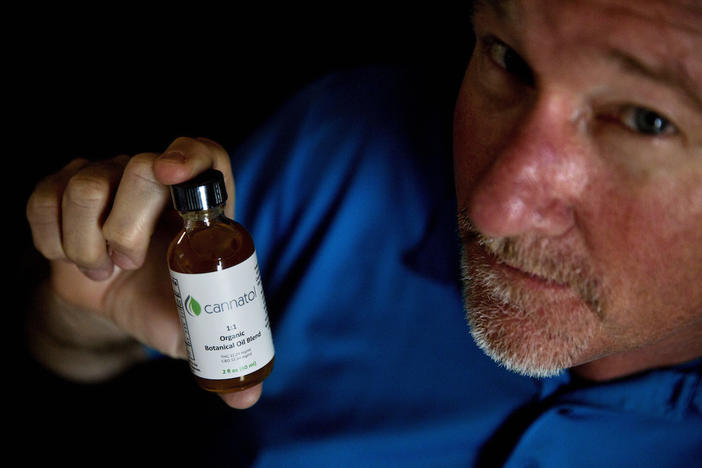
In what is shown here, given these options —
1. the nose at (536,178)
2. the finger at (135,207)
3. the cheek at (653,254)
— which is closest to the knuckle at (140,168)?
the finger at (135,207)

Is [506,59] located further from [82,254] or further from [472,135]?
[82,254]

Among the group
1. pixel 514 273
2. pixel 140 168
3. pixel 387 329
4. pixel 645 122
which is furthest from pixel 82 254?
pixel 645 122

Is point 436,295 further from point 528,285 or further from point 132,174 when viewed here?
point 132,174

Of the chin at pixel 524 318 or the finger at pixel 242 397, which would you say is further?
the finger at pixel 242 397

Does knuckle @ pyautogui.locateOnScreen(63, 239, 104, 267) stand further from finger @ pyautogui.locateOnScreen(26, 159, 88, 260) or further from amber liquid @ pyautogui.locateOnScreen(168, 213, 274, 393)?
amber liquid @ pyautogui.locateOnScreen(168, 213, 274, 393)

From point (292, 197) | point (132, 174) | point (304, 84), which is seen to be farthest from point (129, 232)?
point (304, 84)

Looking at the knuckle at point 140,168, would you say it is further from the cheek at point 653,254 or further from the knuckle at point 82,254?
the cheek at point 653,254
